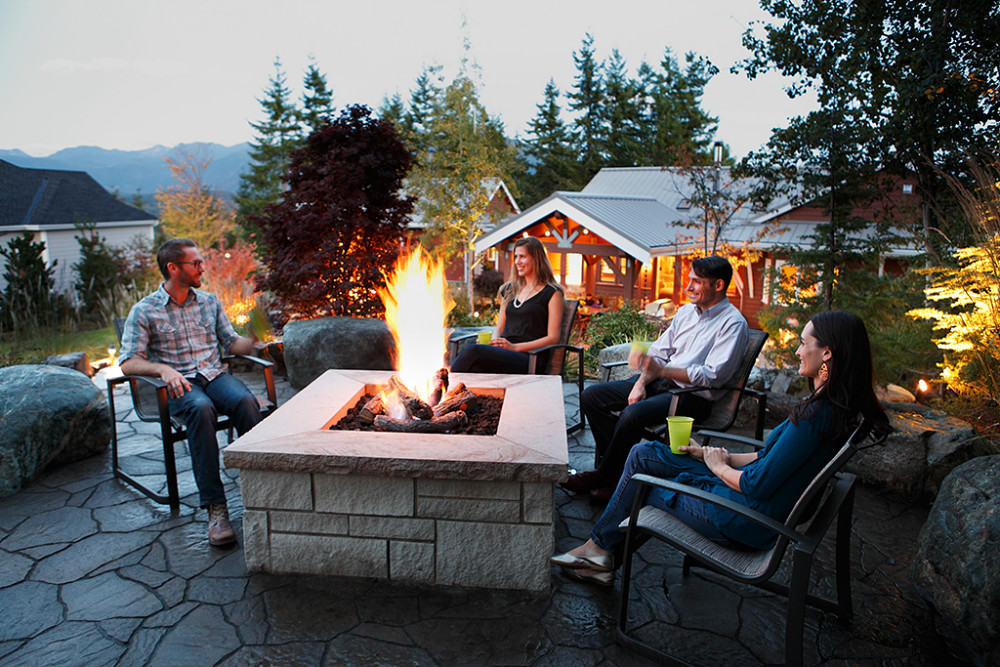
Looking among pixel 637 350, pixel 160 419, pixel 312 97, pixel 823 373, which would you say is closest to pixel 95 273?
pixel 160 419

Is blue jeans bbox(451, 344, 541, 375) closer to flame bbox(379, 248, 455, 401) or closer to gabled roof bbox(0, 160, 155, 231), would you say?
flame bbox(379, 248, 455, 401)

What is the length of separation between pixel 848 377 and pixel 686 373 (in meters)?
1.40

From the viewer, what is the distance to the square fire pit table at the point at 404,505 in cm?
254

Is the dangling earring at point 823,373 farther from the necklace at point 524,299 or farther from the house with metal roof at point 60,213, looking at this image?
the house with metal roof at point 60,213

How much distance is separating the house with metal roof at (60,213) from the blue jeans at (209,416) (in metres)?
15.2

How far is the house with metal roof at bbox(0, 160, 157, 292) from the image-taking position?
57.0ft

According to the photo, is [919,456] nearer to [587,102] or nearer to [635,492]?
[635,492]

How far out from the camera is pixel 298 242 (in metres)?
6.40

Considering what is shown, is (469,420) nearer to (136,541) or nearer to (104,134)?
(136,541)

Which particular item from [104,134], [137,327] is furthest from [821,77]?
[104,134]

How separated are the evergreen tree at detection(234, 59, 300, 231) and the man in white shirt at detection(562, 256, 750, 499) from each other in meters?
30.9

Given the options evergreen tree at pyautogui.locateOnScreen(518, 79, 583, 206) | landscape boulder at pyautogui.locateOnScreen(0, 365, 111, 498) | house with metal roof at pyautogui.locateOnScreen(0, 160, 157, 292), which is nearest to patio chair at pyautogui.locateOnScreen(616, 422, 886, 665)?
landscape boulder at pyautogui.locateOnScreen(0, 365, 111, 498)

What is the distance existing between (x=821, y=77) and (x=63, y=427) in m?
6.86

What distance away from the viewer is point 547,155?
3394 centimetres
